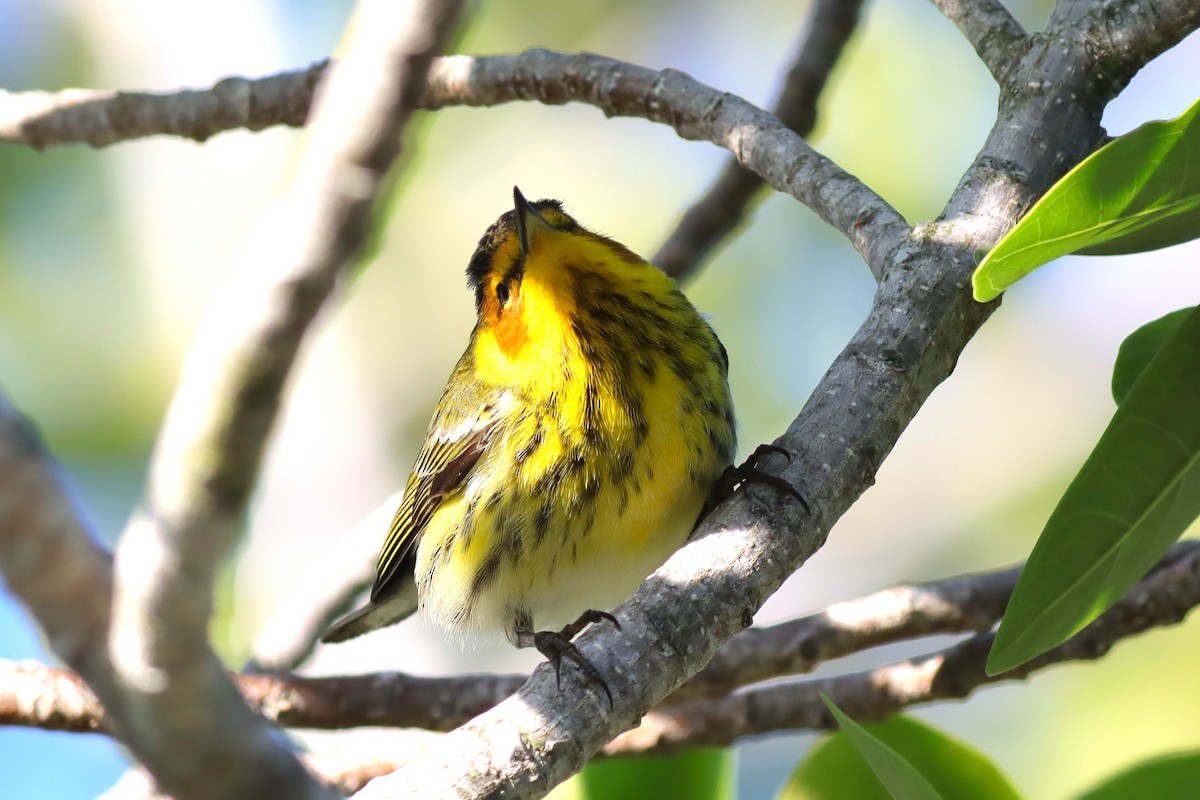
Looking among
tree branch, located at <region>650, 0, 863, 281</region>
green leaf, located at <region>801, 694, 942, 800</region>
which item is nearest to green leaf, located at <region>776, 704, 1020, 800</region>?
green leaf, located at <region>801, 694, 942, 800</region>

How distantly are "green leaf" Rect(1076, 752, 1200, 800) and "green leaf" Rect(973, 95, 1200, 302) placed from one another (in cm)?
62

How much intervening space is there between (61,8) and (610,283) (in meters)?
4.03

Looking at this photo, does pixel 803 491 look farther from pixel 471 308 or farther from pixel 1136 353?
pixel 471 308

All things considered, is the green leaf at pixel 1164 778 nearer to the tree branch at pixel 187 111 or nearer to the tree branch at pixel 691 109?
the tree branch at pixel 691 109

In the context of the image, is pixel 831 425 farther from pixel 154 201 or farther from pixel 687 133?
pixel 154 201

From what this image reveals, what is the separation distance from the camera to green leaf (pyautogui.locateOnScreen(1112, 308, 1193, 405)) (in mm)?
1514

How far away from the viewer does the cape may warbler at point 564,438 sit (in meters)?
2.14

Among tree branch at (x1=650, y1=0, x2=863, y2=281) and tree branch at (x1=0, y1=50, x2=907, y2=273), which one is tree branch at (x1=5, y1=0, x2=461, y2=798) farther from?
tree branch at (x1=650, y1=0, x2=863, y2=281)

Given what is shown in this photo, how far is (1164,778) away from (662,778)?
775 millimetres

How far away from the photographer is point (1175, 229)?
1284 mm

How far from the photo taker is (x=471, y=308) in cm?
505

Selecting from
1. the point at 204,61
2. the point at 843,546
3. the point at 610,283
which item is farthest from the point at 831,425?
the point at 204,61

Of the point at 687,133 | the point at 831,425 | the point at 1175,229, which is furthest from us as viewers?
the point at 687,133

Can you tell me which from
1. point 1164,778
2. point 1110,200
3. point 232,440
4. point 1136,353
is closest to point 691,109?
point 1136,353
